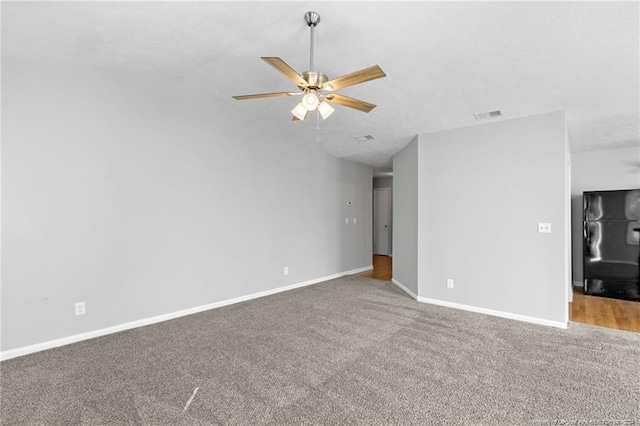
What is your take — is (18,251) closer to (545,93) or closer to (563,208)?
(545,93)

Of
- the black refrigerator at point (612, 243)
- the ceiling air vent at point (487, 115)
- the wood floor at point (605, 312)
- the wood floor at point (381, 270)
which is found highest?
the ceiling air vent at point (487, 115)

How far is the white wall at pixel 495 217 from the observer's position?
356cm

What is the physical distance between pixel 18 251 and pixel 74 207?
570 mm

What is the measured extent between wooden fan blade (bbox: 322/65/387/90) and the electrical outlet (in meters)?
2.93

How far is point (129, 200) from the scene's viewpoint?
3.45 metres

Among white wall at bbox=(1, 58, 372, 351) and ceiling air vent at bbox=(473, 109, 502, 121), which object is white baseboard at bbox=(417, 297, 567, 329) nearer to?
white wall at bbox=(1, 58, 372, 351)

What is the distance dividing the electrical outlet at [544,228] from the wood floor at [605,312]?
47.1 inches

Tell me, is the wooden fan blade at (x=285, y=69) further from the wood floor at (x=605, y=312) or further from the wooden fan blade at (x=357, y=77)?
the wood floor at (x=605, y=312)

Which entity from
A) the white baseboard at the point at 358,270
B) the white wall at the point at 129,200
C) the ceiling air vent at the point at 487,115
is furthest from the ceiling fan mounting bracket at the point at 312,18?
the white baseboard at the point at 358,270

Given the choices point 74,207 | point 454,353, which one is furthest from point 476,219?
point 74,207

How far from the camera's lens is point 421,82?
3252 mm

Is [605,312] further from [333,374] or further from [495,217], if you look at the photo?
Result: [333,374]

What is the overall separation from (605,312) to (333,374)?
405 cm

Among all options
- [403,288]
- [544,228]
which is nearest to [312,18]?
[544,228]
